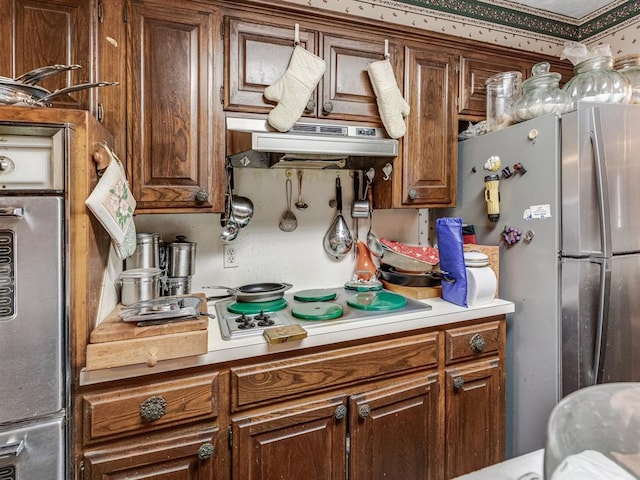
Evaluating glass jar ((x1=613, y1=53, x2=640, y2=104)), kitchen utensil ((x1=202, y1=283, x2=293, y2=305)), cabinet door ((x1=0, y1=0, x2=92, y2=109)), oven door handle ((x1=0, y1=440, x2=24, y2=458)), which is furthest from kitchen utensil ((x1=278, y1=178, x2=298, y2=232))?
glass jar ((x1=613, y1=53, x2=640, y2=104))

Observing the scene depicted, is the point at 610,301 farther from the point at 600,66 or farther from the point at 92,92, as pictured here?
the point at 92,92

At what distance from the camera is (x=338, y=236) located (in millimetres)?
1915

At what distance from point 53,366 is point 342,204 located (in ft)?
4.69

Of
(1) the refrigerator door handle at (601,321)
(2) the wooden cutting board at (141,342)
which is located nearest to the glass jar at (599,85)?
(1) the refrigerator door handle at (601,321)

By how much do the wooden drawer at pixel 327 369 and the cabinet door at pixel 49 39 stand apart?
1.11m

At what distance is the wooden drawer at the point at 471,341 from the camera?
1.46 meters

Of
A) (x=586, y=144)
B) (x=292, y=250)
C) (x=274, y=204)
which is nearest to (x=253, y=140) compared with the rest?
(x=274, y=204)

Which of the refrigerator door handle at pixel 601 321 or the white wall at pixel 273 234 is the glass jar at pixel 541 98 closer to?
the refrigerator door handle at pixel 601 321

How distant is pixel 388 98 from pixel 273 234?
0.86 m

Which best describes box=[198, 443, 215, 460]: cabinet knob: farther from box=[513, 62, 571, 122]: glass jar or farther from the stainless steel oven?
box=[513, 62, 571, 122]: glass jar

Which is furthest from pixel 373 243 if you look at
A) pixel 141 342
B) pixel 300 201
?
pixel 141 342

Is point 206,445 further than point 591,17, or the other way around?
point 591,17

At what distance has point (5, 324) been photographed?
33.5 inches

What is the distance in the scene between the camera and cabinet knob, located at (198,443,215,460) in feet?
3.55
